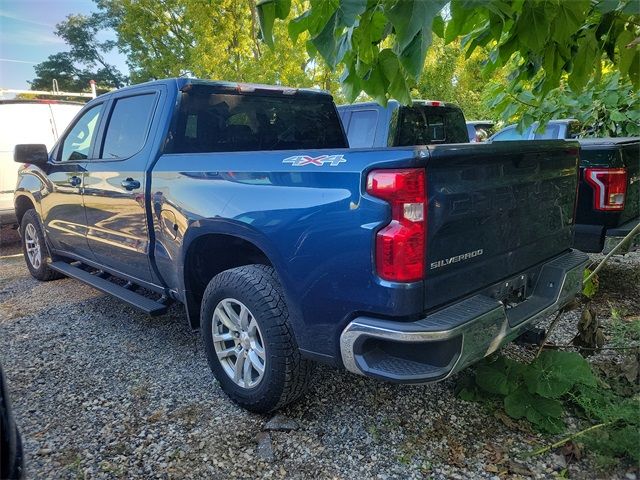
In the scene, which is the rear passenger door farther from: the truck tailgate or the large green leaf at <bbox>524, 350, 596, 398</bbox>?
the large green leaf at <bbox>524, 350, 596, 398</bbox>

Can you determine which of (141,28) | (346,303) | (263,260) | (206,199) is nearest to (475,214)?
(346,303)

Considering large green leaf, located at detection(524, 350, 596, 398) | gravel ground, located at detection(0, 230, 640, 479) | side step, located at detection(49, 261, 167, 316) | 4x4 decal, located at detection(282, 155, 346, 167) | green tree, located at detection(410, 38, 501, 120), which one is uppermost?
green tree, located at detection(410, 38, 501, 120)

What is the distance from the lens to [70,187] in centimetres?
442

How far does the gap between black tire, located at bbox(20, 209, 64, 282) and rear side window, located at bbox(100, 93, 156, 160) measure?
1796mm

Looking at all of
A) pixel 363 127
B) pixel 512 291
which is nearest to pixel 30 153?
pixel 363 127

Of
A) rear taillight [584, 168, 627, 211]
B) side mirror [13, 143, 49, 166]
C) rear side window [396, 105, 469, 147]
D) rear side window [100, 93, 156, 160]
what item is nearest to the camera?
rear side window [100, 93, 156, 160]

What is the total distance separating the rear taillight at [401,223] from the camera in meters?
2.06

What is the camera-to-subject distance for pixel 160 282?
11.7 feet

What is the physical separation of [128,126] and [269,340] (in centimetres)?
233

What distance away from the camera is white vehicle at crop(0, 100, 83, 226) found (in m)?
6.89

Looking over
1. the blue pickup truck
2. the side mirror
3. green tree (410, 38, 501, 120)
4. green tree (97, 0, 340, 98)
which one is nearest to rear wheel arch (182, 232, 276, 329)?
the blue pickup truck

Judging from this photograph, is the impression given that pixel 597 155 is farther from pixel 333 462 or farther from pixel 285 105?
pixel 333 462

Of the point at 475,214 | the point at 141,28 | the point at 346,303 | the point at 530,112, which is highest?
the point at 141,28

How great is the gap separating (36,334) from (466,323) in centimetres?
363
